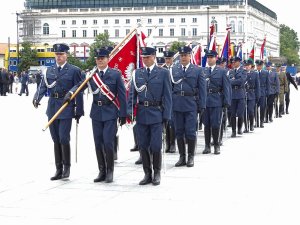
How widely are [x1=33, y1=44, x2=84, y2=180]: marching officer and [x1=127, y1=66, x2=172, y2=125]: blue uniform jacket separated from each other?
84cm

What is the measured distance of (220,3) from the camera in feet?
447

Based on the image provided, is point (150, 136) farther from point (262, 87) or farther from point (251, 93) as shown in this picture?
point (262, 87)

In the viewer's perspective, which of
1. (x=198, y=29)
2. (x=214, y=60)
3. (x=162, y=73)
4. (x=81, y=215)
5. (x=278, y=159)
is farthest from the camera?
(x=198, y=29)

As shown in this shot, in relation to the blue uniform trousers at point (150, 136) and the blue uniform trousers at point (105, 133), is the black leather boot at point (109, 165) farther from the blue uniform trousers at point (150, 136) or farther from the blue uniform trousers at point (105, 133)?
the blue uniform trousers at point (150, 136)

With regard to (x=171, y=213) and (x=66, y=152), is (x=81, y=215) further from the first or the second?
(x=66, y=152)

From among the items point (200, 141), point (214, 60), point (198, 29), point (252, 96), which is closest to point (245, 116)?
point (252, 96)

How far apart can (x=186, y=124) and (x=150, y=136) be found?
1780 mm

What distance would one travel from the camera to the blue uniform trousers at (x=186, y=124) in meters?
11.0

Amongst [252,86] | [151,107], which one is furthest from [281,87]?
[151,107]

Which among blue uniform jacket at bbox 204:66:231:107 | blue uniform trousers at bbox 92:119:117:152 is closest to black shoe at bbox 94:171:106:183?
blue uniform trousers at bbox 92:119:117:152

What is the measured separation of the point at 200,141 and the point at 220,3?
124 meters

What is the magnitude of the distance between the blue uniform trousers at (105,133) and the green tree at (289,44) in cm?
14688

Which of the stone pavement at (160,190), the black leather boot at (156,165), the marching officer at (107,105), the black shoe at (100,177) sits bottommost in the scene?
the stone pavement at (160,190)

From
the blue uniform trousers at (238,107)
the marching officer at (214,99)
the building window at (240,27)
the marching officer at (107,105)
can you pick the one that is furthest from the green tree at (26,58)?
the marching officer at (107,105)
